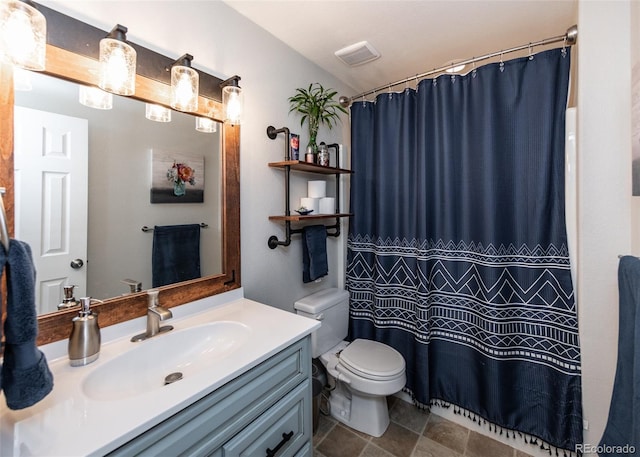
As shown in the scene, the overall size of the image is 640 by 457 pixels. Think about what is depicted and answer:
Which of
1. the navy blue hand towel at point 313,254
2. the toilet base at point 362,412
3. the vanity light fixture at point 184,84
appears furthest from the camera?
the navy blue hand towel at point 313,254

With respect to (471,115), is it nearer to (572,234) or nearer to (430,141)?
(430,141)

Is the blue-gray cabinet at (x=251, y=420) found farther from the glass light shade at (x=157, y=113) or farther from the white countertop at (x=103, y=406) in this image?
the glass light shade at (x=157, y=113)

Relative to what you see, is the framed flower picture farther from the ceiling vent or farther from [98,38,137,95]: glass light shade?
the ceiling vent

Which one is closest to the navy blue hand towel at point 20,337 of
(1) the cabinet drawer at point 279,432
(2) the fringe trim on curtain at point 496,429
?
(1) the cabinet drawer at point 279,432

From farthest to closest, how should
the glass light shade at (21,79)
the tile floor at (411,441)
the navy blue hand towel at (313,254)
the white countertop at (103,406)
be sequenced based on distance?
1. the navy blue hand towel at (313,254)
2. the tile floor at (411,441)
3. the glass light shade at (21,79)
4. the white countertop at (103,406)

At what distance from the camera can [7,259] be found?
21.3 inches

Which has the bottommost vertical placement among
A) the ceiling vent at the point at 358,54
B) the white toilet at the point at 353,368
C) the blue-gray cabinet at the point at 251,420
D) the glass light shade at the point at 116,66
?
the white toilet at the point at 353,368

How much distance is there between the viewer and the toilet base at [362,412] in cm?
157

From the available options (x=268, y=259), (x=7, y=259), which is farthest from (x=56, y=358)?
(x=268, y=259)

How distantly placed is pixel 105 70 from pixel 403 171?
163 cm

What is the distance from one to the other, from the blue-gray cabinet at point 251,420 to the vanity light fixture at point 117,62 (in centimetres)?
105

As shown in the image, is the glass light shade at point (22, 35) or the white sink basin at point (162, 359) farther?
the white sink basin at point (162, 359)

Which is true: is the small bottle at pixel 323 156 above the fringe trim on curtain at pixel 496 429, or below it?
above

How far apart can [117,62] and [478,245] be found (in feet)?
6.20
